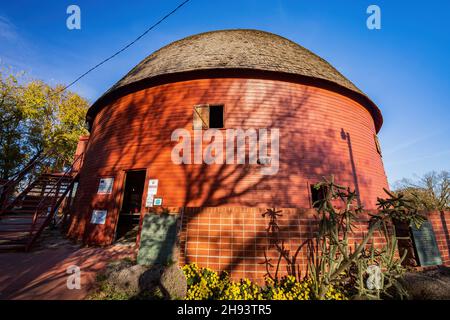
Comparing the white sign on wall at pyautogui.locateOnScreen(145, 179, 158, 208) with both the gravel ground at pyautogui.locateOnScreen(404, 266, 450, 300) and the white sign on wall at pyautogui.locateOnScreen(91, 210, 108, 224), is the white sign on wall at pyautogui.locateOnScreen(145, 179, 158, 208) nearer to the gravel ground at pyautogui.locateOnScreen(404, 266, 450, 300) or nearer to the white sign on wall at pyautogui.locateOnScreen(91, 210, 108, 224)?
the white sign on wall at pyautogui.locateOnScreen(91, 210, 108, 224)

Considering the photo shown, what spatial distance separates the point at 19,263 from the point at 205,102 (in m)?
7.36

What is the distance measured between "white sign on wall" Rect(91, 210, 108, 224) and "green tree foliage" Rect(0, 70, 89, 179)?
57.0 ft

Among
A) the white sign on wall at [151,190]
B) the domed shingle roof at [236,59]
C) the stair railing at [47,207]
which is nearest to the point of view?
the stair railing at [47,207]

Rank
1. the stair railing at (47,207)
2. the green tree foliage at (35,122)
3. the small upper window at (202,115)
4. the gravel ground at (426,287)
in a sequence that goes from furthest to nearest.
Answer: the green tree foliage at (35,122), the small upper window at (202,115), the stair railing at (47,207), the gravel ground at (426,287)

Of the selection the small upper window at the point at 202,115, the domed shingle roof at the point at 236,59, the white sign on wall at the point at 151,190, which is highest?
the domed shingle roof at the point at 236,59

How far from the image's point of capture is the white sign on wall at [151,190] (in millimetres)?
7152

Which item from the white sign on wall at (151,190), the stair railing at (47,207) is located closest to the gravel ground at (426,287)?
the white sign on wall at (151,190)

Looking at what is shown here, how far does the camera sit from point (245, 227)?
4.31 meters

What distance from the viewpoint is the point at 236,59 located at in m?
8.49

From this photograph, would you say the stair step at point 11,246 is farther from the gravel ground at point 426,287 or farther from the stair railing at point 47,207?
the gravel ground at point 426,287

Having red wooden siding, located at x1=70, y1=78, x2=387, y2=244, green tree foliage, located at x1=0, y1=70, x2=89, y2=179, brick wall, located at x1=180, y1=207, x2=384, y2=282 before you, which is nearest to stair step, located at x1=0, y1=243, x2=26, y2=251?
red wooden siding, located at x1=70, y1=78, x2=387, y2=244

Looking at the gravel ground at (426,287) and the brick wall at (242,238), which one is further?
the brick wall at (242,238)

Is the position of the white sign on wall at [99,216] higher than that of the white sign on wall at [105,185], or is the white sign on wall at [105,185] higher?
the white sign on wall at [105,185]

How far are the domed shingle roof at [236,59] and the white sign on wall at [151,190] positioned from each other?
4.60 metres
